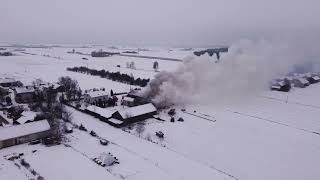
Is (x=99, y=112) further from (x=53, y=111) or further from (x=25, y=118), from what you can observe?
(x=25, y=118)

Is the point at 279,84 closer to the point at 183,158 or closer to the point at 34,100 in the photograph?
the point at 183,158

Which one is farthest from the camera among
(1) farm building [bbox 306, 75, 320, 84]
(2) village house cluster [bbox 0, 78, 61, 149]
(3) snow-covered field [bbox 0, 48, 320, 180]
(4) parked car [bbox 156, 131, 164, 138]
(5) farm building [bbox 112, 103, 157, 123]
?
(1) farm building [bbox 306, 75, 320, 84]

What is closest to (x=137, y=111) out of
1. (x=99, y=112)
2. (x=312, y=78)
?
(x=99, y=112)

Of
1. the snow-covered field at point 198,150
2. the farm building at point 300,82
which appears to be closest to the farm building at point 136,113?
the snow-covered field at point 198,150

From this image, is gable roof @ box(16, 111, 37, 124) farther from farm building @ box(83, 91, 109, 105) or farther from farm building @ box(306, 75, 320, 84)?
farm building @ box(306, 75, 320, 84)

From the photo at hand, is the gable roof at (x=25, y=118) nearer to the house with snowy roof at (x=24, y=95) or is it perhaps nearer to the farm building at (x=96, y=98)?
the farm building at (x=96, y=98)

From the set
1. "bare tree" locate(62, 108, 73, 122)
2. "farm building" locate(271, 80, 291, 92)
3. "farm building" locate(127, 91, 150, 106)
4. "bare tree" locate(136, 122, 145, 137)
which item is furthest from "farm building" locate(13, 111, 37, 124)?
"farm building" locate(271, 80, 291, 92)

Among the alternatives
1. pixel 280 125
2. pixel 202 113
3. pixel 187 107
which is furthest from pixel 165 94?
pixel 280 125
